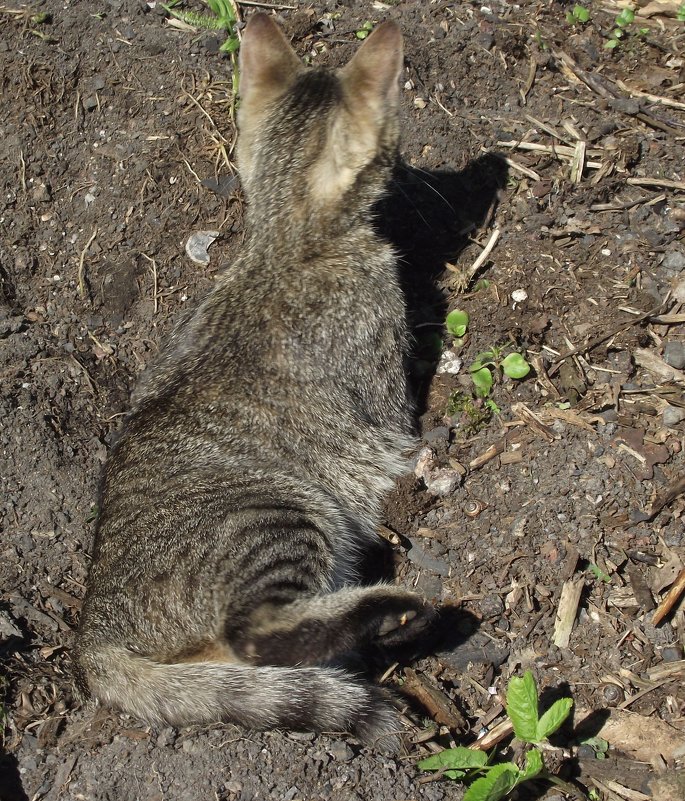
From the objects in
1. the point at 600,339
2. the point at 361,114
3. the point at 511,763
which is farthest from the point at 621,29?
the point at 511,763

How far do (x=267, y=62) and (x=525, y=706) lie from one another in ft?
10.6

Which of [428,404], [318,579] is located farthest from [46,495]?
[428,404]

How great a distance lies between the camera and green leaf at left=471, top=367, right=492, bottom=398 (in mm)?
4480

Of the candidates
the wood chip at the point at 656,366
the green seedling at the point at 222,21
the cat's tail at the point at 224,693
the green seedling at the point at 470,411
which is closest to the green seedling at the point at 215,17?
the green seedling at the point at 222,21

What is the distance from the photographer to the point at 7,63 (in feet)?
17.5

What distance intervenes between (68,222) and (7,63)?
1167 mm

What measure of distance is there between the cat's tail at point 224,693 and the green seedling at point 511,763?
0.44 m

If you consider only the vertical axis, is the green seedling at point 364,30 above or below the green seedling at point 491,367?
above

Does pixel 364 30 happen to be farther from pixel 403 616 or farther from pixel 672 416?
pixel 403 616

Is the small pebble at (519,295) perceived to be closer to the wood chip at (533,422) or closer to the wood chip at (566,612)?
the wood chip at (533,422)

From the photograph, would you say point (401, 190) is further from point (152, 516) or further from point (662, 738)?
point (662, 738)

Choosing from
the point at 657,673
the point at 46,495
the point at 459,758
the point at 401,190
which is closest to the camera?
the point at 459,758

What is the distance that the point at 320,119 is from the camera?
400 centimetres

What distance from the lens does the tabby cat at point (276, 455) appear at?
3354 mm
